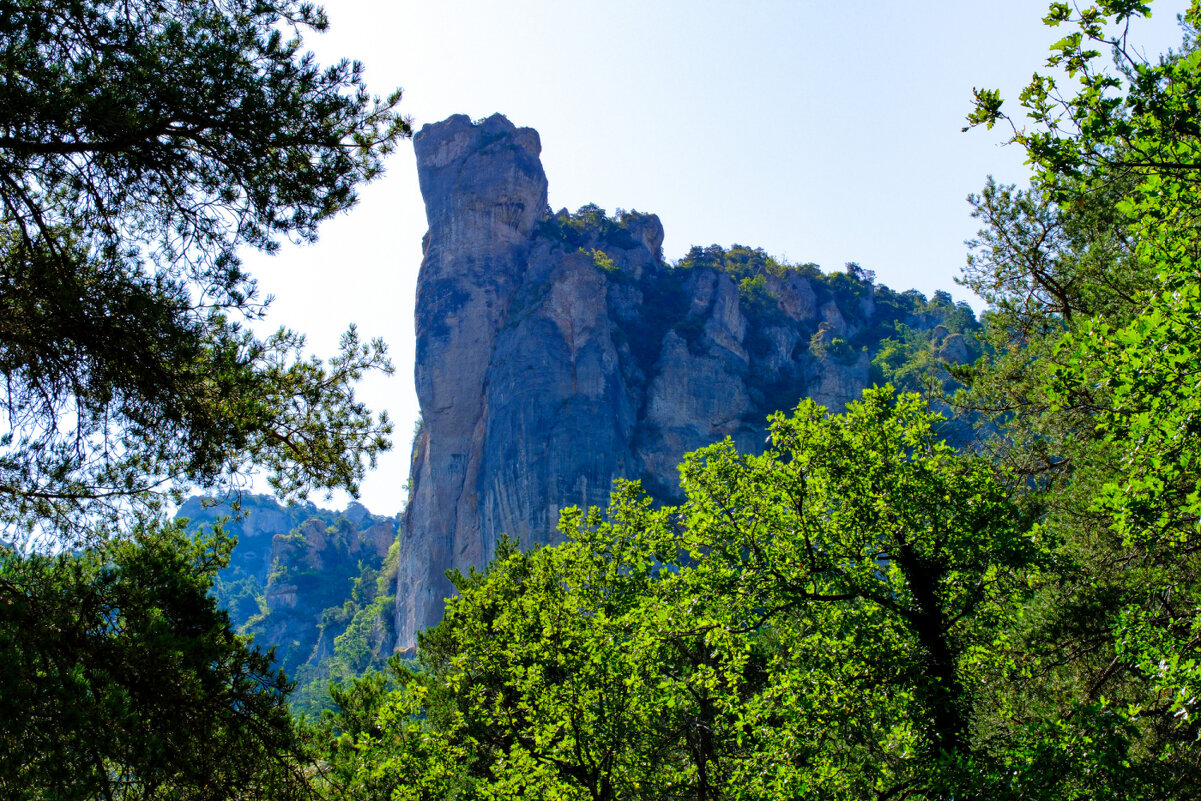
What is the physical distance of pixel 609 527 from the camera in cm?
1034

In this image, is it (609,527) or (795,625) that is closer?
(795,625)

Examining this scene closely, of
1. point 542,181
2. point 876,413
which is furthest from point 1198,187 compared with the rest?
point 542,181

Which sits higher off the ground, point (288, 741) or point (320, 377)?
point (320, 377)

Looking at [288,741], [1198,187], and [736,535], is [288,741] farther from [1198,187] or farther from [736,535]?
[1198,187]

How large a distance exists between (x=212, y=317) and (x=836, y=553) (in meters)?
6.14

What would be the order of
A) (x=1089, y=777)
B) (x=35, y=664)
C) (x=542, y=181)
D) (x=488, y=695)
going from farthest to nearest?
1. (x=542, y=181)
2. (x=488, y=695)
3. (x=1089, y=777)
4. (x=35, y=664)

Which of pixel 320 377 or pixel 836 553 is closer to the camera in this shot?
pixel 320 377

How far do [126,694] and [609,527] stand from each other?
22.6 ft

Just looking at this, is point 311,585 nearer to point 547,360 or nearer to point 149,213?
point 547,360

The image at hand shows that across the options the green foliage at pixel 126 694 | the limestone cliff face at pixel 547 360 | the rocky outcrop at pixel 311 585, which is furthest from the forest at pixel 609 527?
the rocky outcrop at pixel 311 585

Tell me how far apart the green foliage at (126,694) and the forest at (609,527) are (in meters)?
0.02

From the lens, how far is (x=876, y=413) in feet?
28.2

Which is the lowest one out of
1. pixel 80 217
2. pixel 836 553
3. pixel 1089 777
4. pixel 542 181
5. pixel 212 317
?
pixel 1089 777

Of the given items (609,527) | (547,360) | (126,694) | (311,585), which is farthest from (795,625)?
(311,585)
